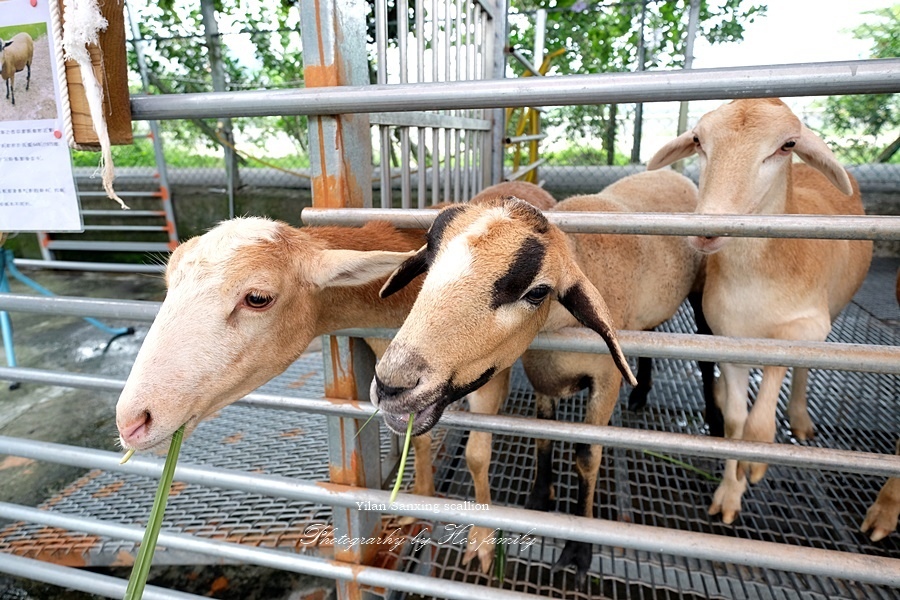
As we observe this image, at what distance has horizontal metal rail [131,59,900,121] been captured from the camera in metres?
1.02

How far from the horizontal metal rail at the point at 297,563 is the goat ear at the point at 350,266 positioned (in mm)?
938

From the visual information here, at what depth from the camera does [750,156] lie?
65.9 inches

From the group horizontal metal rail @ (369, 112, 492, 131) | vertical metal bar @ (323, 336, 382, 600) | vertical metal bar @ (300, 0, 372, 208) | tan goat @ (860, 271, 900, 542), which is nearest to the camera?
vertical metal bar @ (300, 0, 372, 208)

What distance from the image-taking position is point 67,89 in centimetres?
136

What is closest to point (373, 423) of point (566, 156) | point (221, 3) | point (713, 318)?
point (713, 318)

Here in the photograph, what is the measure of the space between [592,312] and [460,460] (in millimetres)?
1827

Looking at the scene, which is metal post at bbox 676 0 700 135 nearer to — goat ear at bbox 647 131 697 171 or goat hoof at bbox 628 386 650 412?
goat hoof at bbox 628 386 650 412

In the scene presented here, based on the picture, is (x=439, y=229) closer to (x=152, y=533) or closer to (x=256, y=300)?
(x=256, y=300)

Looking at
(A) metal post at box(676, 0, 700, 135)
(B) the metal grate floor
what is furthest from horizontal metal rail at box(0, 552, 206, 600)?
(A) metal post at box(676, 0, 700, 135)

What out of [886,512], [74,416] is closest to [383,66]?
[886,512]

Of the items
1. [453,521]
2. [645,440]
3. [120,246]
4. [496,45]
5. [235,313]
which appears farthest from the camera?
[120,246]

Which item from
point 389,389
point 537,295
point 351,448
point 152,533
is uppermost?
point 537,295

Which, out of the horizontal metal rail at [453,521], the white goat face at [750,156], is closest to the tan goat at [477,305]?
the horizontal metal rail at [453,521]

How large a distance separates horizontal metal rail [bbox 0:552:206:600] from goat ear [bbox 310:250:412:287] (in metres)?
1.21
